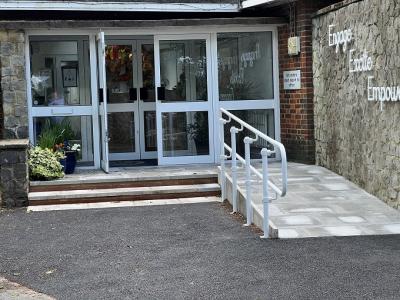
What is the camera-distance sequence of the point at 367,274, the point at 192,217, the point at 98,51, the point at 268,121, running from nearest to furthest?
the point at 367,274 → the point at 192,217 → the point at 98,51 → the point at 268,121

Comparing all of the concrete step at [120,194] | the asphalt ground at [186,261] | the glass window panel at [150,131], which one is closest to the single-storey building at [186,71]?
the glass window panel at [150,131]

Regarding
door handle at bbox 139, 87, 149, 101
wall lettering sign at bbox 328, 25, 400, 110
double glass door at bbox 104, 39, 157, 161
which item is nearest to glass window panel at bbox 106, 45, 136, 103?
double glass door at bbox 104, 39, 157, 161

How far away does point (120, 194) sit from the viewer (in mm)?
9172

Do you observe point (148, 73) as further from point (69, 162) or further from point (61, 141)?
point (69, 162)

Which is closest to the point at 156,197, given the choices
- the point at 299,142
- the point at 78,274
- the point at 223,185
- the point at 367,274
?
the point at 223,185

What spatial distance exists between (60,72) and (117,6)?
1389 millimetres

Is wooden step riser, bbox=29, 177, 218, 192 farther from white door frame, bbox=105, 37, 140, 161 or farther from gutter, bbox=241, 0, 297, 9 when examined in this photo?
gutter, bbox=241, 0, 297, 9

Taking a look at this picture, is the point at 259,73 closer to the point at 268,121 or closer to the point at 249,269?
the point at 268,121

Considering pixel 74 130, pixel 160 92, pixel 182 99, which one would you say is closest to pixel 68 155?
pixel 74 130

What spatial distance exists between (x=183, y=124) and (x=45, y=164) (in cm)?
240

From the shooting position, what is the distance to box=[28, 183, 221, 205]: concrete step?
9031mm

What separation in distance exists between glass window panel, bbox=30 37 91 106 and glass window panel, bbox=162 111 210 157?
136 cm

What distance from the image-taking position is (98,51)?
34.3ft

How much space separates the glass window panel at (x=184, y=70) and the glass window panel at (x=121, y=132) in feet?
4.25
